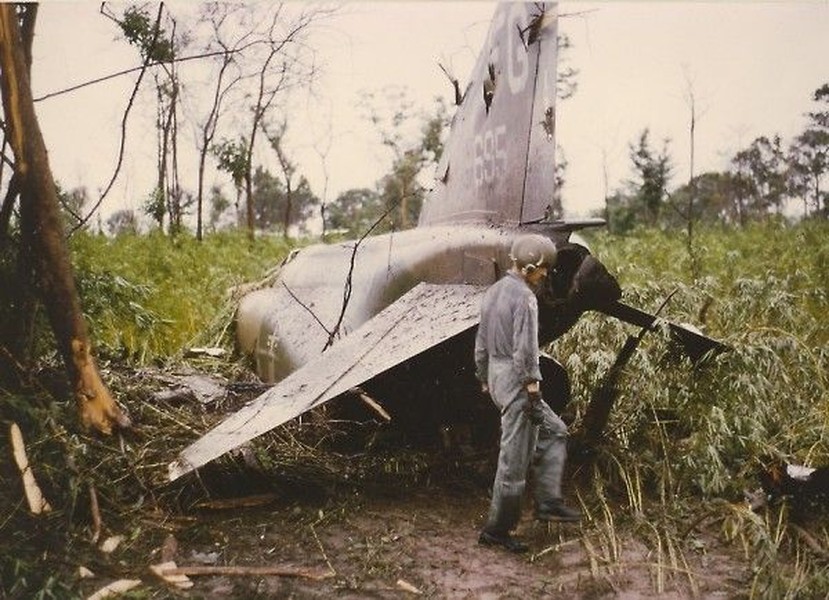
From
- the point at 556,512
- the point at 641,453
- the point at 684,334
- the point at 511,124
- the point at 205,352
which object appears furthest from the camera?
the point at 205,352

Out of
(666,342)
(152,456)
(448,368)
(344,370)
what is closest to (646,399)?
(666,342)

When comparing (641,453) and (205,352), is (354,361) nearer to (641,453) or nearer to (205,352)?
(641,453)

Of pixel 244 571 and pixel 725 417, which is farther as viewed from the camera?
pixel 725 417

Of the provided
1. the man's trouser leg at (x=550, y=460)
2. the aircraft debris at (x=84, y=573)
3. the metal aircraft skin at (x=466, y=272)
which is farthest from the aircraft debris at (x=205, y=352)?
the man's trouser leg at (x=550, y=460)

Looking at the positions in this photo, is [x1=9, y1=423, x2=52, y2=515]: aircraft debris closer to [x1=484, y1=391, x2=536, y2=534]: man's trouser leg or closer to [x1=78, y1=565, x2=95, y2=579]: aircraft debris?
[x1=78, y1=565, x2=95, y2=579]: aircraft debris

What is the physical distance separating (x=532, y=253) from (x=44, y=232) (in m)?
2.50

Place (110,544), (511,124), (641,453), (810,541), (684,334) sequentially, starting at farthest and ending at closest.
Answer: (641,453)
(684,334)
(511,124)
(110,544)
(810,541)

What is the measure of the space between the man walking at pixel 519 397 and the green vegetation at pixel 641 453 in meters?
0.35

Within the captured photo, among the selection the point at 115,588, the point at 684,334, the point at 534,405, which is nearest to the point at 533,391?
the point at 534,405

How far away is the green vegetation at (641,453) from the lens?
3162 mm

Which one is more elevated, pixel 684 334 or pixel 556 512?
pixel 684 334

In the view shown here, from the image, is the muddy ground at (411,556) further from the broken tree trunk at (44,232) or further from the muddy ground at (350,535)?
the broken tree trunk at (44,232)

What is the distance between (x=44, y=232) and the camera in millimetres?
3658

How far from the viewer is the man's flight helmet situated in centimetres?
342
